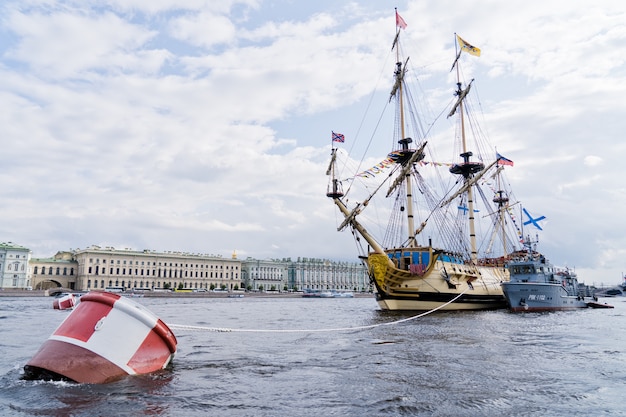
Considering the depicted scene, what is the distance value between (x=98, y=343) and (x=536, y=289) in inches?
1695

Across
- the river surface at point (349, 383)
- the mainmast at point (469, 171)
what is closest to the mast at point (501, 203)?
the mainmast at point (469, 171)

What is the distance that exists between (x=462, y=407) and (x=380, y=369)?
401 cm

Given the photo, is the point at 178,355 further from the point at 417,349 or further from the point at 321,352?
the point at 417,349

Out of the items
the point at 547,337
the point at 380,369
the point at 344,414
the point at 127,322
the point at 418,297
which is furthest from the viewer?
the point at 418,297

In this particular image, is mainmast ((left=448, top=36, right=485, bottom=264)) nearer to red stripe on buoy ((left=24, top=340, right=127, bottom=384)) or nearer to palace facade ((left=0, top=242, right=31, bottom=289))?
red stripe on buoy ((left=24, top=340, right=127, bottom=384))

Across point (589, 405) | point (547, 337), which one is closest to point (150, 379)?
point (589, 405)

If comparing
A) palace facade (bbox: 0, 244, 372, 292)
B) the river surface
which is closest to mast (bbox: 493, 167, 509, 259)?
the river surface

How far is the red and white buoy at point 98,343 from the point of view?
31.4 ft

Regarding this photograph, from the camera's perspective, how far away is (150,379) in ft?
34.0

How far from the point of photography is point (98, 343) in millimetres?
9617

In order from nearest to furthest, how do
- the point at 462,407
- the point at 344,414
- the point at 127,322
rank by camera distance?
1. the point at 344,414
2. the point at 462,407
3. the point at 127,322

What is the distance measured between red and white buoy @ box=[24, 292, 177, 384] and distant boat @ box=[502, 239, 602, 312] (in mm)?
40590

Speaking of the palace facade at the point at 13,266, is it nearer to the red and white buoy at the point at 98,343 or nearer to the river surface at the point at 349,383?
the river surface at the point at 349,383

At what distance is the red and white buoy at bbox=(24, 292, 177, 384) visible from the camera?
31.4 ft
